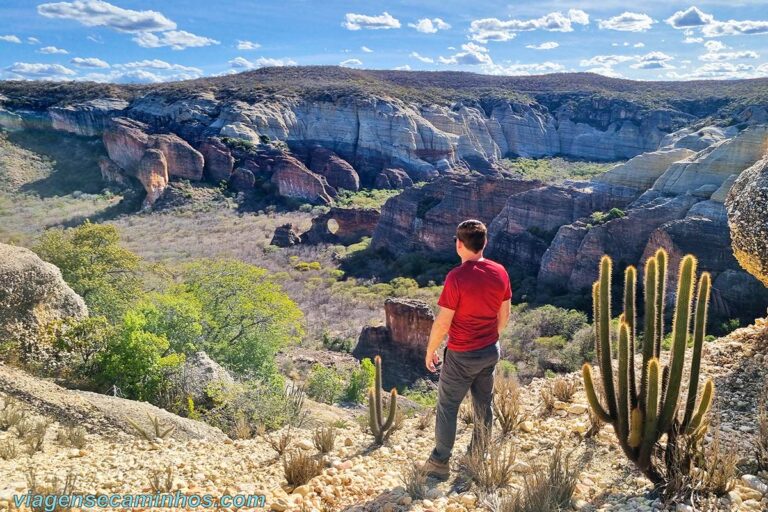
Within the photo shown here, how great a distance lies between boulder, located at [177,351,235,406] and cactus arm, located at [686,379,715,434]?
17.8 ft

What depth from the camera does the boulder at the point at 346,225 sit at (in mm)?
37281

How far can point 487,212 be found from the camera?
31.1 meters

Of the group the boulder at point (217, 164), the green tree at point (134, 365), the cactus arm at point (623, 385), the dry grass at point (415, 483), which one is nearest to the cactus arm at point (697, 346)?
the cactus arm at point (623, 385)

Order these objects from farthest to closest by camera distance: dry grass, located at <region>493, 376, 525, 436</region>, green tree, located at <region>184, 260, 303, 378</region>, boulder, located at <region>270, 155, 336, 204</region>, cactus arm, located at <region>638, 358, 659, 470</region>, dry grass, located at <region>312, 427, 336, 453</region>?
boulder, located at <region>270, 155, 336, 204</region> < green tree, located at <region>184, 260, 303, 378</region> < dry grass, located at <region>493, 376, 525, 436</region> < dry grass, located at <region>312, 427, 336, 453</region> < cactus arm, located at <region>638, 358, 659, 470</region>

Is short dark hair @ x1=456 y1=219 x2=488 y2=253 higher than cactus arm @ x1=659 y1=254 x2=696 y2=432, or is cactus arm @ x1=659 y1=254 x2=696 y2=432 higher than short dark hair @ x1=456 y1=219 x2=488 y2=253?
short dark hair @ x1=456 y1=219 x2=488 y2=253

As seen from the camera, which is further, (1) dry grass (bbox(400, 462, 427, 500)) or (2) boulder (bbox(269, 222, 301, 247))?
(2) boulder (bbox(269, 222, 301, 247))

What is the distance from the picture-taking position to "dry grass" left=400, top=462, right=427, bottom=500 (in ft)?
11.3

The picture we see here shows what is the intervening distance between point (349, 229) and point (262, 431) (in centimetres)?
3330

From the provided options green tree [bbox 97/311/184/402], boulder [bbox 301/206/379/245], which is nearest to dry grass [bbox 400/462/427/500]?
green tree [bbox 97/311/184/402]

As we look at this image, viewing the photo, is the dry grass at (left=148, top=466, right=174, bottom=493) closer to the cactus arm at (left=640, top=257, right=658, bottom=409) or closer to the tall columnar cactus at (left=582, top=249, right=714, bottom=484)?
the tall columnar cactus at (left=582, top=249, right=714, bottom=484)

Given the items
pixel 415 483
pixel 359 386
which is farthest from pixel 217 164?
pixel 415 483

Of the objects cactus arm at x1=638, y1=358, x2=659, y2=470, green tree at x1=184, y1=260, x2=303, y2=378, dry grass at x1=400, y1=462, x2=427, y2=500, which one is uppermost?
cactus arm at x1=638, y1=358, x2=659, y2=470

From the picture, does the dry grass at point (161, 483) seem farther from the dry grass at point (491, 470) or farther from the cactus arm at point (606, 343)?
the cactus arm at point (606, 343)

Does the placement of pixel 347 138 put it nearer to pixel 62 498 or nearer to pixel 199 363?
pixel 199 363
